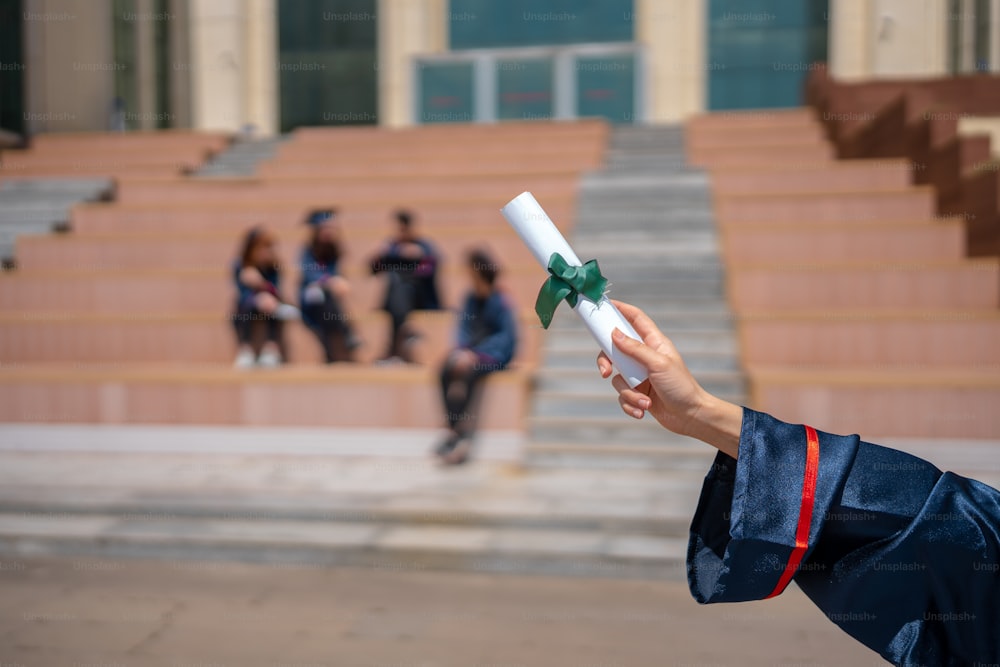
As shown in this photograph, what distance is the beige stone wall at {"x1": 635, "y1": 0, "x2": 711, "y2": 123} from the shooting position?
16234mm

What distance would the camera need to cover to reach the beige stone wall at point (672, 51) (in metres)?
16.2

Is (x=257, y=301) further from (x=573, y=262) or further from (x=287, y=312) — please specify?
(x=573, y=262)

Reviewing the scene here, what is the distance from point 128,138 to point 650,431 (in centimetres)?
996

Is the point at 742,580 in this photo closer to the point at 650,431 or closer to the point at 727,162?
the point at 650,431

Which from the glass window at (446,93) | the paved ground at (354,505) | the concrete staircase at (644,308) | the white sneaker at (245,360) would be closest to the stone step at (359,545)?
the paved ground at (354,505)

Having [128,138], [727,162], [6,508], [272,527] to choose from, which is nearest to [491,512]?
[272,527]

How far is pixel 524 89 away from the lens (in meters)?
15.8

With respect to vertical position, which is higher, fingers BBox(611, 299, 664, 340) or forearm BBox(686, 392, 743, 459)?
fingers BBox(611, 299, 664, 340)

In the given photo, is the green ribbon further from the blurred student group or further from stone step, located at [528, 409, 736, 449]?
the blurred student group

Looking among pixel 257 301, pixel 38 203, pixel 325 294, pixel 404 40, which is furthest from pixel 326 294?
pixel 404 40

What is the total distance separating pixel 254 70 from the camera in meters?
17.9

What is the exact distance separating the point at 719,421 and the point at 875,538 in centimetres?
28

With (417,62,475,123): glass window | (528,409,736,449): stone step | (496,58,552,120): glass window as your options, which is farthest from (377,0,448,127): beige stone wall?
(528,409,736,449): stone step

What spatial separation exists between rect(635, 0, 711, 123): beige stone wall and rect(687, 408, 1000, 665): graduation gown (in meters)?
15.5
